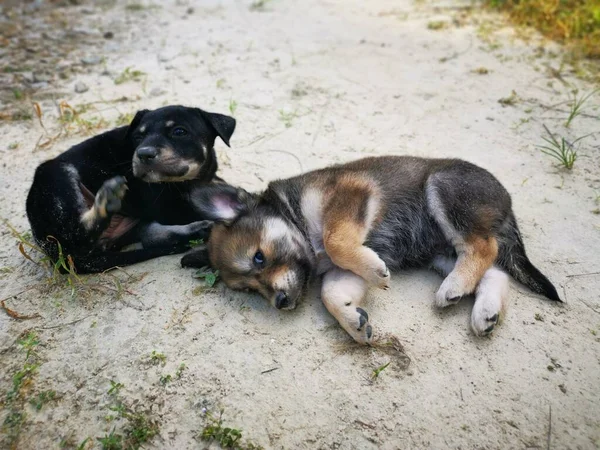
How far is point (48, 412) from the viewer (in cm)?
254

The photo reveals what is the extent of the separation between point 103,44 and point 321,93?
3631 millimetres

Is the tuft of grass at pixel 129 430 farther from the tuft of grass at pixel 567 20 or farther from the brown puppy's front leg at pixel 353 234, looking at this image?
the tuft of grass at pixel 567 20

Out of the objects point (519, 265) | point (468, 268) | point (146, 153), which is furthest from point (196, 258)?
point (519, 265)

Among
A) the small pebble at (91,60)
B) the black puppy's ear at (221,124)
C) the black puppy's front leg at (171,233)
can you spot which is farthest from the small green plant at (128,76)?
the black puppy's front leg at (171,233)

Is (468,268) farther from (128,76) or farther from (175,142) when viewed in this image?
(128,76)

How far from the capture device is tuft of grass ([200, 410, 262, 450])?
93.4 inches

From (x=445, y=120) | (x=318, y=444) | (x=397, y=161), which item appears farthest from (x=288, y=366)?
(x=445, y=120)

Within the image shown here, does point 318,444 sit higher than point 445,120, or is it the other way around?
point 445,120

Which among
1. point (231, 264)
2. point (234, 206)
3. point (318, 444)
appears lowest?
point (318, 444)

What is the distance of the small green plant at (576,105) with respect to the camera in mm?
4790

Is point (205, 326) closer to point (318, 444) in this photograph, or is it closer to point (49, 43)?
point (318, 444)

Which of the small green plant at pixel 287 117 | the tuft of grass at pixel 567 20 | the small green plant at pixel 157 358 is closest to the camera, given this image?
the small green plant at pixel 157 358

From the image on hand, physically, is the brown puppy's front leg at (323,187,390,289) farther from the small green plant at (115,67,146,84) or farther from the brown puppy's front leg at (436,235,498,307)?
the small green plant at (115,67,146,84)

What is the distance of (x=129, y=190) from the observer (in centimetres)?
397
